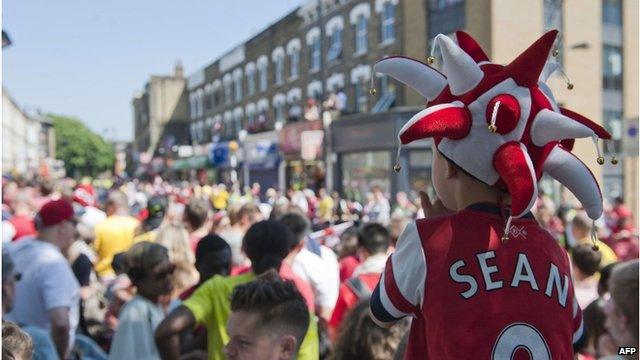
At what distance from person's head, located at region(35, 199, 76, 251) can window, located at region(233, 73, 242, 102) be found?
31.4m

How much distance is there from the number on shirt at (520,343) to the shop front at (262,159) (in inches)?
1021

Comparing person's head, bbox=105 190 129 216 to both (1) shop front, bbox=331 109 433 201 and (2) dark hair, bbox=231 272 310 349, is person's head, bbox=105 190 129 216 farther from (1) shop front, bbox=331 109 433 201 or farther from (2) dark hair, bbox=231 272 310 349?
(1) shop front, bbox=331 109 433 201

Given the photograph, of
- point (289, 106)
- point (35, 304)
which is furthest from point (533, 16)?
point (35, 304)

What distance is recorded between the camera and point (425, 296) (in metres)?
1.94

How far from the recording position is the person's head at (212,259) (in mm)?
3713

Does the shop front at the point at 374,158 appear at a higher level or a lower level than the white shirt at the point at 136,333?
higher

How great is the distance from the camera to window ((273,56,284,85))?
30.0 meters

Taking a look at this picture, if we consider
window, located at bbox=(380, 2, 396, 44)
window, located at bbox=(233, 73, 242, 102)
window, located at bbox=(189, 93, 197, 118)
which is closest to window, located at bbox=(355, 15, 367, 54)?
window, located at bbox=(380, 2, 396, 44)

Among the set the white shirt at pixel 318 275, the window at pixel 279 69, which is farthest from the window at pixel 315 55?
the white shirt at pixel 318 275

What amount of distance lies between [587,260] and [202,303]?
2.82m

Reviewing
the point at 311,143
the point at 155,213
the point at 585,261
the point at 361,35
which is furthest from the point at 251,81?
the point at 585,261

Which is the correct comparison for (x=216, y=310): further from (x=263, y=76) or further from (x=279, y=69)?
(x=263, y=76)

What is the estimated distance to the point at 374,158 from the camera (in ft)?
70.9

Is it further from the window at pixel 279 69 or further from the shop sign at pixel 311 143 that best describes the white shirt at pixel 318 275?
the window at pixel 279 69
